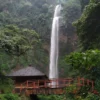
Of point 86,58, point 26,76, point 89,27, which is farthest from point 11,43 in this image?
point 86,58

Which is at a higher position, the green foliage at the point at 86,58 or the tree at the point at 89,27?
the tree at the point at 89,27

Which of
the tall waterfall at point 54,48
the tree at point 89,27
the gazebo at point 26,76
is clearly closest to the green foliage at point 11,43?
the gazebo at point 26,76

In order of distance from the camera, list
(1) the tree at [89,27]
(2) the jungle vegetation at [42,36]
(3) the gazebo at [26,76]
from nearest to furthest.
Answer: (2) the jungle vegetation at [42,36] < (1) the tree at [89,27] < (3) the gazebo at [26,76]

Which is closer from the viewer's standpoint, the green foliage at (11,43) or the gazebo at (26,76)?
the green foliage at (11,43)

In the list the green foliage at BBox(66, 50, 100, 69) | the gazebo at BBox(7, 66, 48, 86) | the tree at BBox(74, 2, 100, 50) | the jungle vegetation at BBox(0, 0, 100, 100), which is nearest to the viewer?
the green foliage at BBox(66, 50, 100, 69)

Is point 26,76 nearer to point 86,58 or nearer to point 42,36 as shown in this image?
point 86,58

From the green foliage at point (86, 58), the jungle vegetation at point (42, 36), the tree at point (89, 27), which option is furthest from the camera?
the tree at point (89, 27)

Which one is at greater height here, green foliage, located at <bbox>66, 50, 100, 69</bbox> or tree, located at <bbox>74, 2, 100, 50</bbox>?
tree, located at <bbox>74, 2, 100, 50</bbox>

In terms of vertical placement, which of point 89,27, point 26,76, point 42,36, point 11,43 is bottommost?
point 26,76

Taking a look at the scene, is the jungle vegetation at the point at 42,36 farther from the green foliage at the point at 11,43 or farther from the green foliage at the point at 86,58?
the green foliage at the point at 86,58

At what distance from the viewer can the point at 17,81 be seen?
24062 mm

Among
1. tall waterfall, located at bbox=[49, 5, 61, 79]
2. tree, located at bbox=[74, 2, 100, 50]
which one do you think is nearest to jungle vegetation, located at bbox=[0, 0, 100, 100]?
tree, located at bbox=[74, 2, 100, 50]

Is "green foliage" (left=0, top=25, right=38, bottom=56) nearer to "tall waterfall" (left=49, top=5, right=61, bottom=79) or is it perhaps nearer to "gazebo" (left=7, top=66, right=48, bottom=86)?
"gazebo" (left=7, top=66, right=48, bottom=86)

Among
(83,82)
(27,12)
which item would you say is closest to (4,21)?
(27,12)
